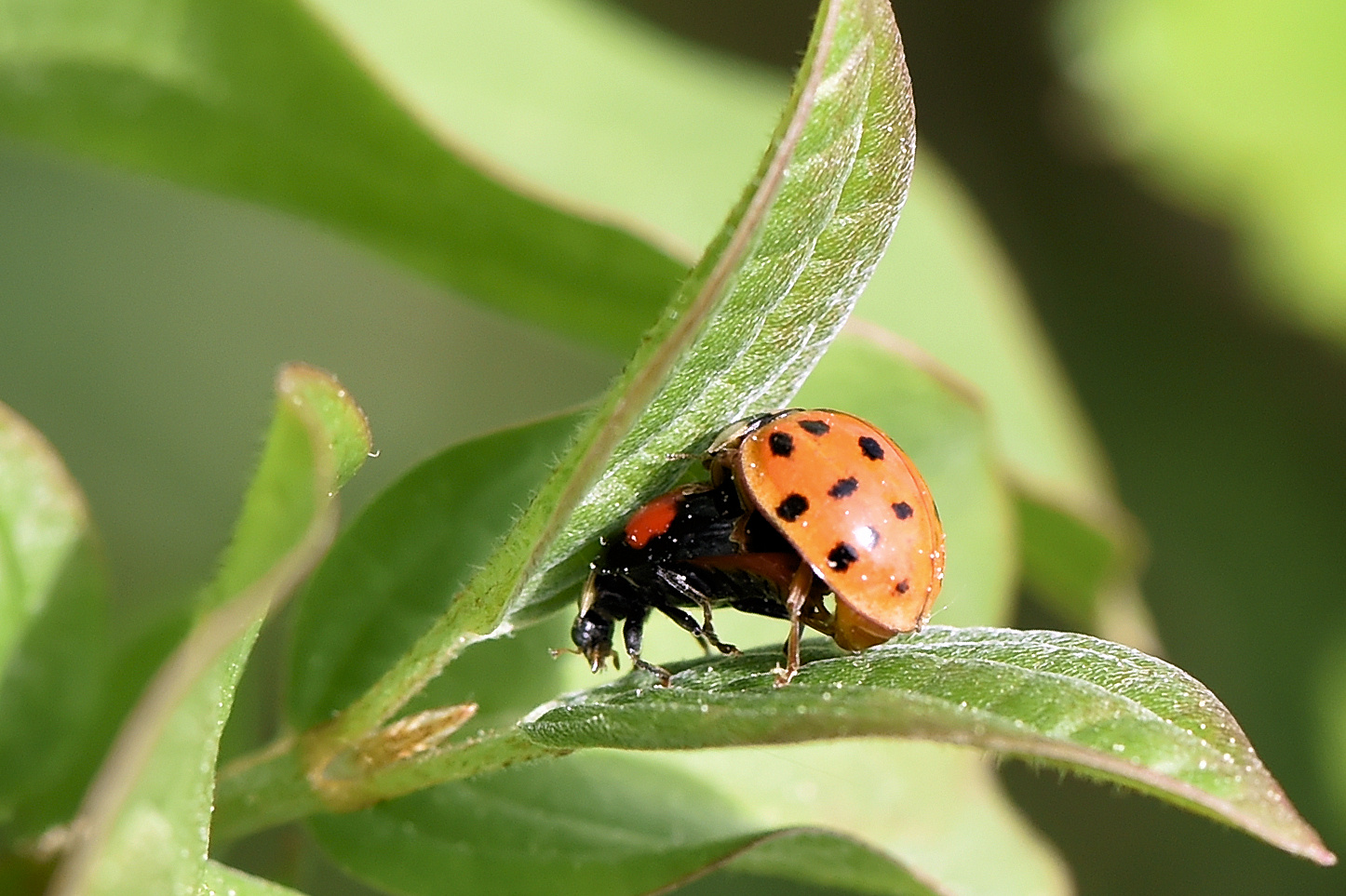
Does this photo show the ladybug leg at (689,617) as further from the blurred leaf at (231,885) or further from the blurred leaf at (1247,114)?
the blurred leaf at (1247,114)

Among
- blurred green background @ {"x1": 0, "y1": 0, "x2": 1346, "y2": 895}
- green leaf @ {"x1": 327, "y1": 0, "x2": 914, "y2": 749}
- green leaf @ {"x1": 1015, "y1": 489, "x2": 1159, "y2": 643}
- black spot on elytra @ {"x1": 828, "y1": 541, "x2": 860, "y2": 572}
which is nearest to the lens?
green leaf @ {"x1": 327, "y1": 0, "x2": 914, "y2": 749}

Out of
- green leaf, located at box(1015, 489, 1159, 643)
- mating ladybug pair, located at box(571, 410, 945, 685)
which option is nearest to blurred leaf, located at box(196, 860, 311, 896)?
mating ladybug pair, located at box(571, 410, 945, 685)

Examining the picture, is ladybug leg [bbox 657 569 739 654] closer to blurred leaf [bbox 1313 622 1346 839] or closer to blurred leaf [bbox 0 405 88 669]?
blurred leaf [bbox 0 405 88 669]

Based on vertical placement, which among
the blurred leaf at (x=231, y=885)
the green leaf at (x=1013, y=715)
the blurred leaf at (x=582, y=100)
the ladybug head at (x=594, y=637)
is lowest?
the blurred leaf at (x=231, y=885)

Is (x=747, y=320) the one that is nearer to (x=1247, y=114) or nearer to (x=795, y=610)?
(x=795, y=610)

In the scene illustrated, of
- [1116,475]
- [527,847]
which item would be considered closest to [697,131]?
[527,847]

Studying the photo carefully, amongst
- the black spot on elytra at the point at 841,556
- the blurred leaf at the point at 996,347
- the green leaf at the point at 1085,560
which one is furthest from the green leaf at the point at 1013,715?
the blurred leaf at the point at 996,347

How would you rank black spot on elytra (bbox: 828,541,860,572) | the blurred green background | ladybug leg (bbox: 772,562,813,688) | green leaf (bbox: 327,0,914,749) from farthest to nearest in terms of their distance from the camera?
the blurred green background
black spot on elytra (bbox: 828,541,860,572)
ladybug leg (bbox: 772,562,813,688)
green leaf (bbox: 327,0,914,749)

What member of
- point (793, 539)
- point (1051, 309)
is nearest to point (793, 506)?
point (793, 539)
